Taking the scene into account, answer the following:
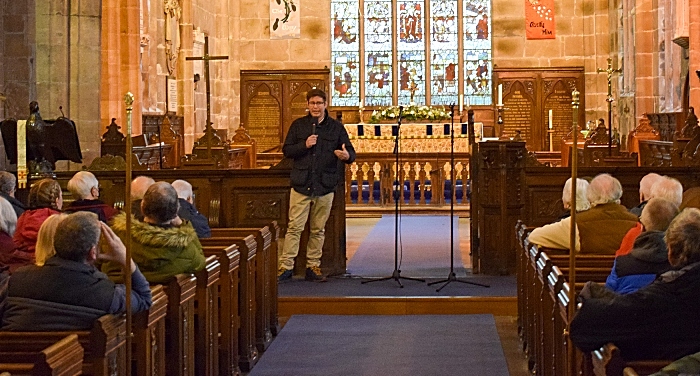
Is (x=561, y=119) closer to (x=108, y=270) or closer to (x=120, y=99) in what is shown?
(x=120, y=99)

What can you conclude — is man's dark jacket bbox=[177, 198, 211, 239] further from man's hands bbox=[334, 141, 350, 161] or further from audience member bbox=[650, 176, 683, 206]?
audience member bbox=[650, 176, 683, 206]

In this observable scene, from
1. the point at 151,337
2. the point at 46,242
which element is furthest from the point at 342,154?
the point at 46,242

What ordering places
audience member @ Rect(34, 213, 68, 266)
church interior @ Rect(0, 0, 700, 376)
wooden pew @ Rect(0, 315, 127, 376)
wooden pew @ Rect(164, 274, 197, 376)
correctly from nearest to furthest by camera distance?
wooden pew @ Rect(0, 315, 127, 376)
audience member @ Rect(34, 213, 68, 266)
wooden pew @ Rect(164, 274, 197, 376)
church interior @ Rect(0, 0, 700, 376)

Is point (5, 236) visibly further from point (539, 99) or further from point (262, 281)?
point (539, 99)

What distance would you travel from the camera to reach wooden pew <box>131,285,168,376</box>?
409 cm

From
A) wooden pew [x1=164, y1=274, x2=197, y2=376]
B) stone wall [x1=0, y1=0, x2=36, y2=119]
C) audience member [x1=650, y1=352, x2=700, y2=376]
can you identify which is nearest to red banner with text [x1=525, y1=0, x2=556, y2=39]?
stone wall [x1=0, y1=0, x2=36, y2=119]

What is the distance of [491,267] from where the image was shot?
868 cm

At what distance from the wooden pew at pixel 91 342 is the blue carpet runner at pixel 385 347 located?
87.8 inches

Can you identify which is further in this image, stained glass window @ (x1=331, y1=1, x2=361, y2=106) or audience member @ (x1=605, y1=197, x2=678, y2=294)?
stained glass window @ (x1=331, y1=1, x2=361, y2=106)

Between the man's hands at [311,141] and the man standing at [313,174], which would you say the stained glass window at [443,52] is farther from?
the man's hands at [311,141]

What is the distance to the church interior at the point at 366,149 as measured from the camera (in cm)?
529

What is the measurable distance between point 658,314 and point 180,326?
205 cm

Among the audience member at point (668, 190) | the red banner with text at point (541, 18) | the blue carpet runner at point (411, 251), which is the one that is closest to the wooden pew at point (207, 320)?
the audience member at point (668, 190)

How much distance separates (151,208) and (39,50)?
7.84 metres
